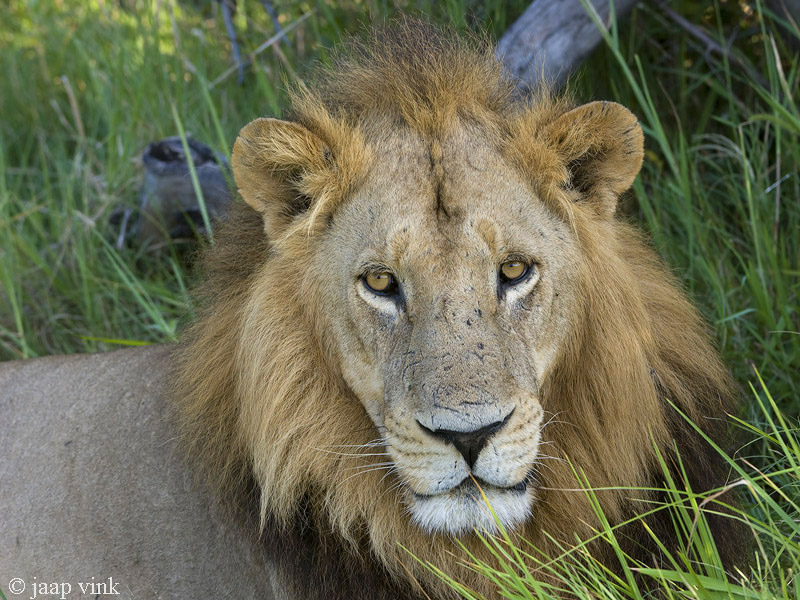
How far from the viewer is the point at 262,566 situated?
283cm

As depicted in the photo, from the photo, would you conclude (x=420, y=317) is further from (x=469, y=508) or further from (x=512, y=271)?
(x=469, y=508)

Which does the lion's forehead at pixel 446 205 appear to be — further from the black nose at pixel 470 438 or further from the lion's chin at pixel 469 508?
the lion's chin at pixel 469 508

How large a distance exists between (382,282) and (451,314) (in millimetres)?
227

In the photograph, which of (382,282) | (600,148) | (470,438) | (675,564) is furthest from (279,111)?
(675,564)

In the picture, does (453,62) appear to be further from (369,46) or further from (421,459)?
(421,459)

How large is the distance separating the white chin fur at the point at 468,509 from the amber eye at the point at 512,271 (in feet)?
1.73

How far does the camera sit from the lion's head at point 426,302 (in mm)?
2416

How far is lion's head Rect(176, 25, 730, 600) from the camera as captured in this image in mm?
2416

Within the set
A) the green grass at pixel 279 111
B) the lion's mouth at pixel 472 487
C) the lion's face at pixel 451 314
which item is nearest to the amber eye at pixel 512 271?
the lion's face at pixel 451 314

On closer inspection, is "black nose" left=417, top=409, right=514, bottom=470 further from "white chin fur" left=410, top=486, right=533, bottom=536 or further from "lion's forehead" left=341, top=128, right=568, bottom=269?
"lion's forehead" left=341, top=128, right=568, bottom=269

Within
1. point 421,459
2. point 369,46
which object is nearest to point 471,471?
point 421,459

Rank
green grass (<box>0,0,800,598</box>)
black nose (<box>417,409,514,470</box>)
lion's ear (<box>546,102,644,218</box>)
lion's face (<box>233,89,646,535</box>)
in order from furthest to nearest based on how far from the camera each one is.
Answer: green grass (<box>0,0,800,598</box>) < lion's ear (<box>546,102,644,218</box>) < lion's face (<box>233,89,646,535</box>) < black nose (<box>417,409,514,470</box>)

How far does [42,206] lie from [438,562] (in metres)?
3.52

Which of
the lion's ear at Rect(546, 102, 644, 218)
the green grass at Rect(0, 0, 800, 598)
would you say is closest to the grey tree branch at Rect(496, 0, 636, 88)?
the green grass at Rect(0, 0, 800, 598)
